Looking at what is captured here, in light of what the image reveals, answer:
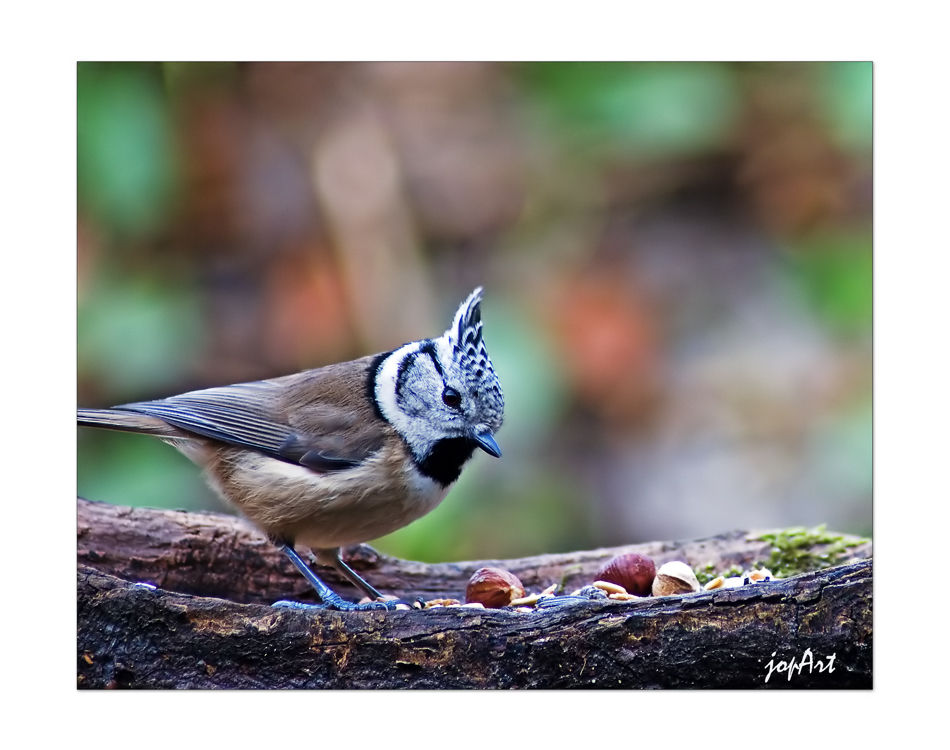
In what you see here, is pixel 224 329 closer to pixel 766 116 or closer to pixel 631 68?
pixel 631 68

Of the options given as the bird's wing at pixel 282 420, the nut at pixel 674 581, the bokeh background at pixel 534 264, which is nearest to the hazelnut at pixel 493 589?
the nut at pixel 674 581

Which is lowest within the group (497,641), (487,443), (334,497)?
(497,641)

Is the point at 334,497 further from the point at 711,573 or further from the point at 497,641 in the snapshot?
the point at 711,573

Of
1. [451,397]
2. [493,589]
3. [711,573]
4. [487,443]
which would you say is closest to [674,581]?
[711,573]

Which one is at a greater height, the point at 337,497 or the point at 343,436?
the point at 343,436

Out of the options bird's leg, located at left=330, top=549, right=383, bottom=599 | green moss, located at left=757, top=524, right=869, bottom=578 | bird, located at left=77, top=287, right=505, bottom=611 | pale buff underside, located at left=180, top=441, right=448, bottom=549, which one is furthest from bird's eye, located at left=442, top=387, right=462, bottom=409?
green moss, located at left=757, top=524, right=869, bottom=578

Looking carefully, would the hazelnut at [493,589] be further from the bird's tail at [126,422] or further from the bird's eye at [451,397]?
the bird's tail at [126,422]
